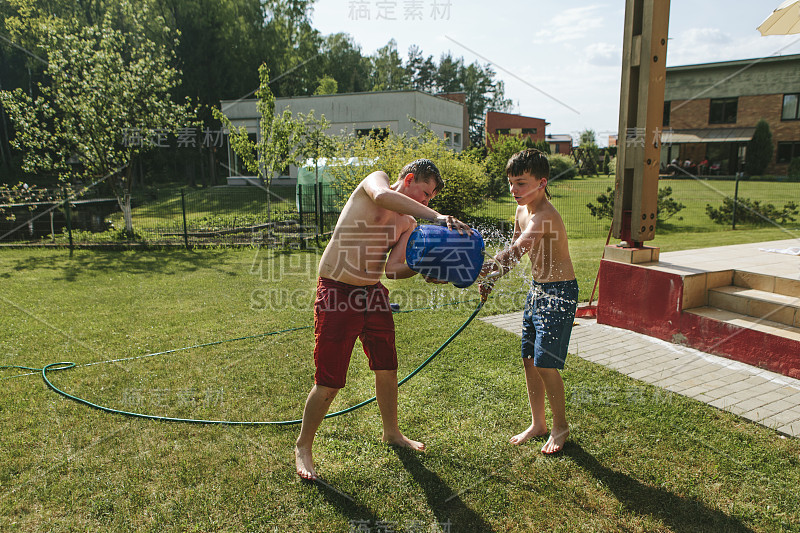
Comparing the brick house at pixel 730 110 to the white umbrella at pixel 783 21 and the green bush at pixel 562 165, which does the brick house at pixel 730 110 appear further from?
the white umbrella at pixel 783 21

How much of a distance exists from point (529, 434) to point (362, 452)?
1.12 m

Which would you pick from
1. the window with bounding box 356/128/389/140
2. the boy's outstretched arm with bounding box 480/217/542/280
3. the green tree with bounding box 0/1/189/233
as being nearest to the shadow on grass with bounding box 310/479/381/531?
the boy's outstretched arm with bounding box 480/217/542/280

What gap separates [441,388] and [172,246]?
37.4 ft

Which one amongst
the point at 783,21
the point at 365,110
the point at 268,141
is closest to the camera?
the point at 783,21

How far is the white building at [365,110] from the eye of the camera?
1096 inches

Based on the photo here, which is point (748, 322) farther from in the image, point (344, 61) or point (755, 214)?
point (344, 61)

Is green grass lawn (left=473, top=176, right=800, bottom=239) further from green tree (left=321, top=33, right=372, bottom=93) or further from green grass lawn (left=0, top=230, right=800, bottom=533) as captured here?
green tree (left=321, top=33, right=372, bottom=93)

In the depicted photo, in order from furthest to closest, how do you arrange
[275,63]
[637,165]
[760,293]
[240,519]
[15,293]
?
1. [275,63]
2. [15,293]
3. [637,165]
4. [760,293]
5. [240,519]

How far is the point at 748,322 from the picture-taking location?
4.83 meters

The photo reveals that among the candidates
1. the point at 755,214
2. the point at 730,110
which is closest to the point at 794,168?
the point at 730,110

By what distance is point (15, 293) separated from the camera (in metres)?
8.23

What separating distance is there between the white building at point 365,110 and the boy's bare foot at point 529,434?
2399 cm

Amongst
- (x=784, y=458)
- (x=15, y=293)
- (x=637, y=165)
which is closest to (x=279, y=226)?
(x=15, y=293)

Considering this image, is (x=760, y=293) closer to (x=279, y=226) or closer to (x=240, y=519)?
(x=240, y=519)
